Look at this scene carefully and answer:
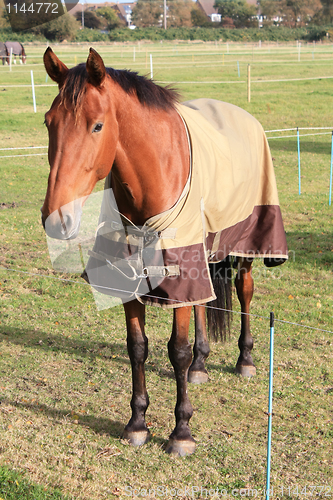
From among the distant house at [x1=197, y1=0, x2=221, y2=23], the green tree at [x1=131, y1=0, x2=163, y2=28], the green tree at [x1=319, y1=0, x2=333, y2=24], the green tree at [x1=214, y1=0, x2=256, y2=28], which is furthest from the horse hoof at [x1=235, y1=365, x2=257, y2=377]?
the distant house at [x1=197, y1=0, x2=221, y2=23]

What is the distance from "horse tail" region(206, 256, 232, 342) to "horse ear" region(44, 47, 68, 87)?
2237 millimetres

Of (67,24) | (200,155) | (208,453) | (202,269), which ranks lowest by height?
(208,453)

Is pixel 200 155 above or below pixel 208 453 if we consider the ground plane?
above

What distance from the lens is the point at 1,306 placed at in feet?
16.7

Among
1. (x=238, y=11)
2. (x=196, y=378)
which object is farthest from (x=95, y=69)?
(x=238, y=11)

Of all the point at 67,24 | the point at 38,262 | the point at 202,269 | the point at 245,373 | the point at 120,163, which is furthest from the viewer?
the point at 67,24

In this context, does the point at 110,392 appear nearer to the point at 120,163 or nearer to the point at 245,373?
the point at 245,373

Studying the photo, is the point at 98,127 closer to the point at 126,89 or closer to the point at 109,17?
the point at 126,89

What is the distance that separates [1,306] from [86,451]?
2.44 meters

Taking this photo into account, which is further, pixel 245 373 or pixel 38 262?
pixel 38 262

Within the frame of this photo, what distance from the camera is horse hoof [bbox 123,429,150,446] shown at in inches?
126

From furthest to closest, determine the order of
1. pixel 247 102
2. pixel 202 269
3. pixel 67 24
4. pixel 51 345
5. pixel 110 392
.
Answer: pixel 67 24 → pixel 247 102 → pixel 51 345 → pixel 110 392 → pixel 202 269

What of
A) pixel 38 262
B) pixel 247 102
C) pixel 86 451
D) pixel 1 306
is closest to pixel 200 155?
pixel 86 451

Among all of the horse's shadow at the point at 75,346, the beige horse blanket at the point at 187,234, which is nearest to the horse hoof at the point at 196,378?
the horse's shadow at the point at 75,346
